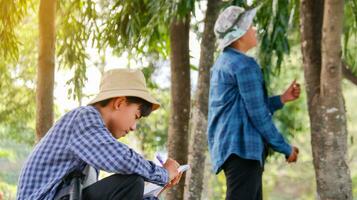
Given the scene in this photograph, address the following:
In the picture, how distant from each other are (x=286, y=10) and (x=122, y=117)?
250cm

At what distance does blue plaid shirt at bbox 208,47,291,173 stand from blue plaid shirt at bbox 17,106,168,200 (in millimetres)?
963

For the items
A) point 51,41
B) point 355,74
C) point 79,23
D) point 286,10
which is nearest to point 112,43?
point 79,23

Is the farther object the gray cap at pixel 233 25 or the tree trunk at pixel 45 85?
the tree trunk at pixel 45 85

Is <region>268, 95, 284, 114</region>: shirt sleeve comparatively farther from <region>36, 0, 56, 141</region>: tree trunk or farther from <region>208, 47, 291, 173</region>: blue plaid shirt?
<region>36, 0, 56, 141</region>: tree trunk

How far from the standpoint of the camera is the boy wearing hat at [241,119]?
3.64 meters

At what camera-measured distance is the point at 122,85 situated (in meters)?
2.89

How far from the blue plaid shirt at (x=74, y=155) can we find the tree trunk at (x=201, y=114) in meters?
3.06

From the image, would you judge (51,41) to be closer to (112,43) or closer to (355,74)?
(112,43)

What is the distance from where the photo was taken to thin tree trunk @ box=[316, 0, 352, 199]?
3.62m

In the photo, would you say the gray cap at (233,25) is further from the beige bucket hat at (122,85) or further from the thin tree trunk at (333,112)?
the beige bucket hat at (122,85)

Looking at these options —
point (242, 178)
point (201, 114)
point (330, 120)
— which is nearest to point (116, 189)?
point (242, 178)

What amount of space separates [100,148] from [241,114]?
3.93 feet

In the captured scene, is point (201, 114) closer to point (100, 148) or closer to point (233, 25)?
point (233, 25)

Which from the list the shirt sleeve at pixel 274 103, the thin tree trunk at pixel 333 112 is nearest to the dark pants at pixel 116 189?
the thin tree trunk at pixel 333 112
